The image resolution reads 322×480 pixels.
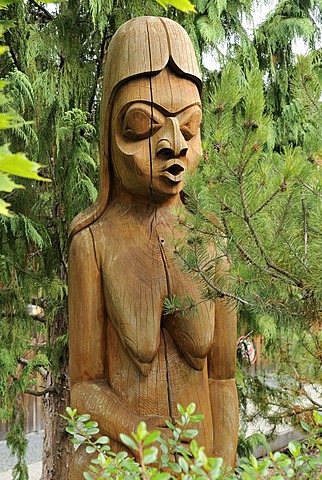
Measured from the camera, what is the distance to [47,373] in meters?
3.75

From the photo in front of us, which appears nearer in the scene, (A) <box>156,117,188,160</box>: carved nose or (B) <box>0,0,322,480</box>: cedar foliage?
(B) <box>0,0,322,480</box>: cedar foliage

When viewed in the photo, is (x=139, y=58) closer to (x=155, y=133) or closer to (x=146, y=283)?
(x=155, y=133)

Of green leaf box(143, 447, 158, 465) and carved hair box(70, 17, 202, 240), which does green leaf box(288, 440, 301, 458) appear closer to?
green leaf box(143, 447, 158, 465)

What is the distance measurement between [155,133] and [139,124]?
57 millimetres

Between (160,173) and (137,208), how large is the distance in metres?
0.20

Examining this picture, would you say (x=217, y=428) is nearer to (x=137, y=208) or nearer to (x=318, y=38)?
(x=137, y=208)

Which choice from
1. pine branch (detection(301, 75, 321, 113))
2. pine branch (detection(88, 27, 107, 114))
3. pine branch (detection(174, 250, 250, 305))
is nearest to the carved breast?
pine branch (detection(174, 250, 250, 305))

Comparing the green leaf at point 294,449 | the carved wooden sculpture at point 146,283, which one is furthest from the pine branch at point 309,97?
the green leaf at point 294,449

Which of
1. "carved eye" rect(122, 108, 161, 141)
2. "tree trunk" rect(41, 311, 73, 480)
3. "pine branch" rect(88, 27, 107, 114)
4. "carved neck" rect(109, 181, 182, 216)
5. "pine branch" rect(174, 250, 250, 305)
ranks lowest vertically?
"tree trunk" rect(41, 311, 73, 480)

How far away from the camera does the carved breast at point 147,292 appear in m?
1.72

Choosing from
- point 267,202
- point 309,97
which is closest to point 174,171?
point 267,202

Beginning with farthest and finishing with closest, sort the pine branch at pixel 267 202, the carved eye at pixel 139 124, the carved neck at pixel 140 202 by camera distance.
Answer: the carved neck at pixel 140 202 → the carved eye at pixel 139 124 → the pine branch at pixel 267 202

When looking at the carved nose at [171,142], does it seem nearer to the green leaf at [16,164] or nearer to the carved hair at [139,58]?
the carved hair at [139,58]

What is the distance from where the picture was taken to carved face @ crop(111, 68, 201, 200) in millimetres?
1715
